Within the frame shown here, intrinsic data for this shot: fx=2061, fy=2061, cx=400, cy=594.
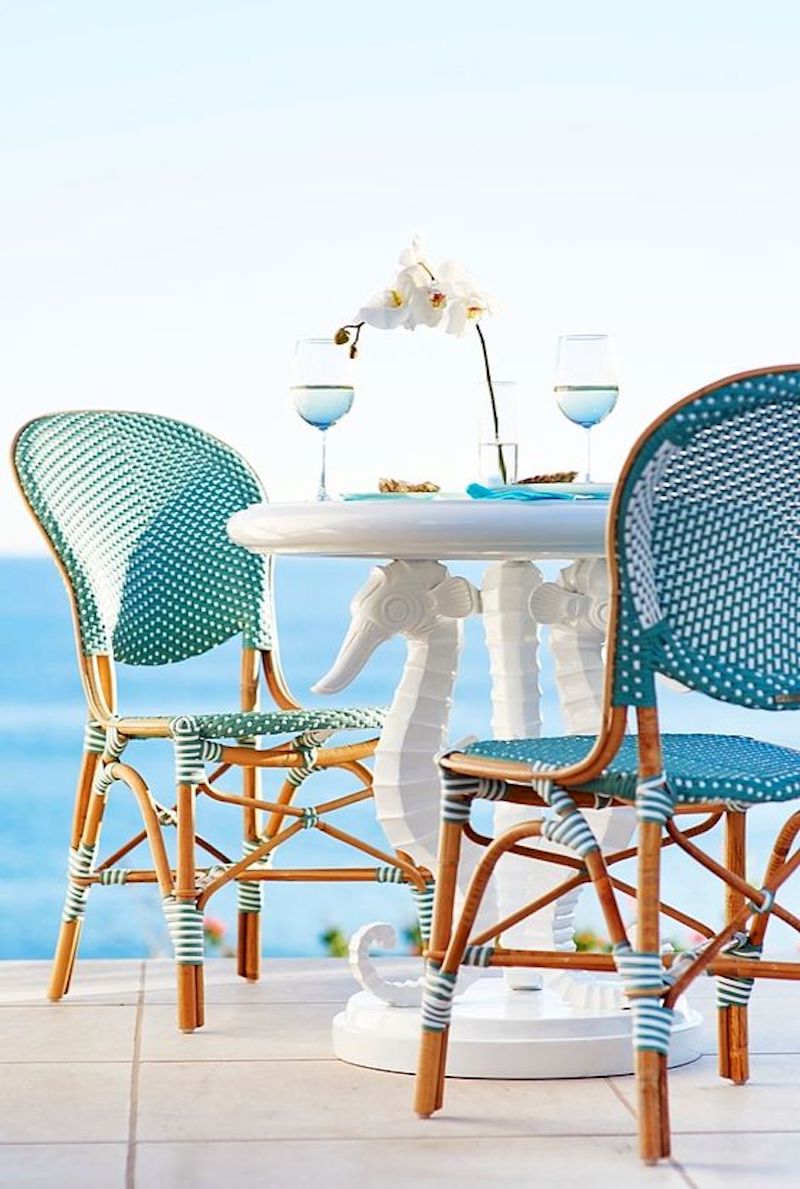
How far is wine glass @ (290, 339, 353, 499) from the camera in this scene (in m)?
3.07

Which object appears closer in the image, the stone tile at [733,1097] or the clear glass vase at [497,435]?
the stone tile at [733,1097]

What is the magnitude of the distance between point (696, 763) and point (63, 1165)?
0.90m

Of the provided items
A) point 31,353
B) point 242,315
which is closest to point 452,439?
point 242,315

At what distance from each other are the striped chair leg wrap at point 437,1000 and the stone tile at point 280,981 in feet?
2.64

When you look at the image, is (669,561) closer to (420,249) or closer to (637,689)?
(637,689)

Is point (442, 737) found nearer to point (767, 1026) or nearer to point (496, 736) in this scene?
point (496, 736)

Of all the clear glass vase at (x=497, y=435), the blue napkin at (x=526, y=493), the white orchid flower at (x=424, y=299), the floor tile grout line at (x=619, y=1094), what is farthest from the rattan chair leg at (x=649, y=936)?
the white orchid flower at (x=424, y=299)

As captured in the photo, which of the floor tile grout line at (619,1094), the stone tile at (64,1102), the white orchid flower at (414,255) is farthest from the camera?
the white orchid flower at (414,255)

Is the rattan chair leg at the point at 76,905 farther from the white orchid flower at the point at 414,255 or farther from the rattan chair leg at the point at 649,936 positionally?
the rattan chair leg at the point at 649,936

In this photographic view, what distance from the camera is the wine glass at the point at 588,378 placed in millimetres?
3041

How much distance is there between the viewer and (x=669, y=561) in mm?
2393

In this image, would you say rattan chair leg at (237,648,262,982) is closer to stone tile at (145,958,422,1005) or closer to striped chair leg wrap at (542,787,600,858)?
stone tile at (145,958,422,1005)

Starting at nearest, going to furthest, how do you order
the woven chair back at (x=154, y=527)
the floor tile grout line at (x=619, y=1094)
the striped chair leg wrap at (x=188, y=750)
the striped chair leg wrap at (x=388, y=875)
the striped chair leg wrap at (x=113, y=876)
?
the floor tile grout line at (x=619, y=1094), the striped chair leg wrap at (x=188, y=750), the striped chair leg wrap at (x=388, y=875), the striped chair leg wrap at (x=113, y=876), the woven chair back at (x=154, y=527)

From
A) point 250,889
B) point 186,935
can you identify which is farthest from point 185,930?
point 250,889
